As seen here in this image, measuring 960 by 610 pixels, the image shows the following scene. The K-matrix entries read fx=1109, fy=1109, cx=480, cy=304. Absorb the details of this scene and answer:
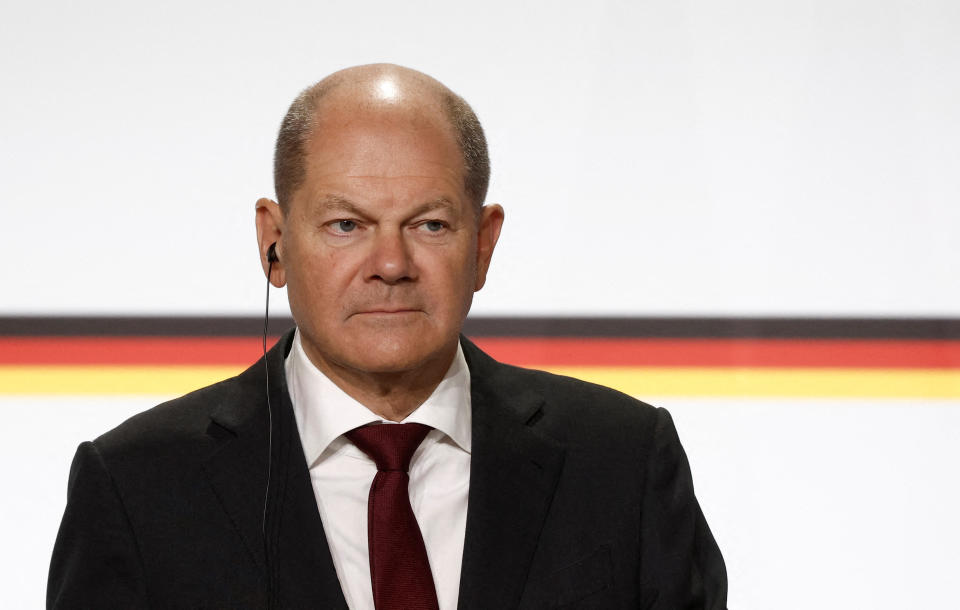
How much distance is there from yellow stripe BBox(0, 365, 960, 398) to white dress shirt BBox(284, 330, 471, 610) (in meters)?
0.77

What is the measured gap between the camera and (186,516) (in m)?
1.20

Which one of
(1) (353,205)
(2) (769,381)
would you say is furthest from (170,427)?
(2) (769,381)

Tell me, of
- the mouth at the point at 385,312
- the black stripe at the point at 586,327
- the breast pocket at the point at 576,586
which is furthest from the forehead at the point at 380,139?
the black stripe at the point at 586,327

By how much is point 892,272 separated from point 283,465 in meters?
1.30

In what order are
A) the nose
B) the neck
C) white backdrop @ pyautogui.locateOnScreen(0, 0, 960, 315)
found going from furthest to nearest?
white backdrop @ pyautogui.locateOnScreen(0, 0, 960, 315)
the neck
the nose

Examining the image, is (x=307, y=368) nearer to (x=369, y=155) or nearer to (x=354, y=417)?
(x=354, y=417)

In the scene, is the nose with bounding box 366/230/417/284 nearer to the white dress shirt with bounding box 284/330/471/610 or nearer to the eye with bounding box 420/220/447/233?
the eye with bounding box 420/220/447/233

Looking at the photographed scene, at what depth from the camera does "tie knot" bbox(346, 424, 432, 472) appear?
1.25 meters

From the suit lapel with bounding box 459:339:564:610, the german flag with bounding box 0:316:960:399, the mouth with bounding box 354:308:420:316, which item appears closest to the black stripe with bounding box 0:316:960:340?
the german flag with bounding box 0:316:960:399

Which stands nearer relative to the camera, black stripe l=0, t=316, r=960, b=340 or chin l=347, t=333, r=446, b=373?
chin l=347, t=333, r=446, b=373

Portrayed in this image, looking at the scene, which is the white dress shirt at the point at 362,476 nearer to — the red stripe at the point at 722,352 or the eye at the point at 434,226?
the eye at the point at 434,226

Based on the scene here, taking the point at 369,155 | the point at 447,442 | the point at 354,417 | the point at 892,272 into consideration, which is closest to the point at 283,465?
the point at 354,417

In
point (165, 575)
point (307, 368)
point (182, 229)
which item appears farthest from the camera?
point (182, 229)

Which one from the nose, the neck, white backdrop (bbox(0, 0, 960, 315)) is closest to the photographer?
the nose
